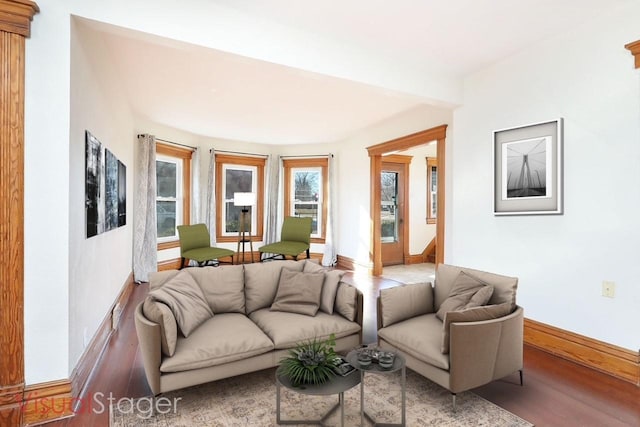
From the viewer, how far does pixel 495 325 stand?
2102 mm

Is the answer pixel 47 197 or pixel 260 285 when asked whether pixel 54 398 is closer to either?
pixel 47 197

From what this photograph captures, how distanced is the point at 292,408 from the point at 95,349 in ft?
5.67

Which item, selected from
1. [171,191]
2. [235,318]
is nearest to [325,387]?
[235,318]

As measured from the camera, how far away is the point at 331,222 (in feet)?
23.1

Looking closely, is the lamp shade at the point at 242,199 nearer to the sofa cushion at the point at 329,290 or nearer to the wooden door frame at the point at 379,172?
the wooden door frame at the point at 379,172

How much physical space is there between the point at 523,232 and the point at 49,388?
3.84m

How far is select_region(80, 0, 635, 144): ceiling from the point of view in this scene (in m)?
2.49

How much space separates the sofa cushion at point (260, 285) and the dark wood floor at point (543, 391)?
37.4 inches

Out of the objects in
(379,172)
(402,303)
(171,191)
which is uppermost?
(379,172)

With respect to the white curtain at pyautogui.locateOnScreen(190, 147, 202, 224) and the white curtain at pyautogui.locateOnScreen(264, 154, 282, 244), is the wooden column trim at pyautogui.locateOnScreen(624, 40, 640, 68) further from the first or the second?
the white curtain at pyautogui.locateOnScreen(190, 147, 202, 224)

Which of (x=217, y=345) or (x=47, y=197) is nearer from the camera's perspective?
(x=47, y=197)

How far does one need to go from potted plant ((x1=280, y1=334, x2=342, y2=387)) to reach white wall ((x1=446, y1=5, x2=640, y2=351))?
225 cm

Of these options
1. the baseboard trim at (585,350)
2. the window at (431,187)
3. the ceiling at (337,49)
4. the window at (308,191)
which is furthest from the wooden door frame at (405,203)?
the baseboard trim at (585,350)

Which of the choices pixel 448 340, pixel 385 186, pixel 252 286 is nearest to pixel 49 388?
pixel 252 286
